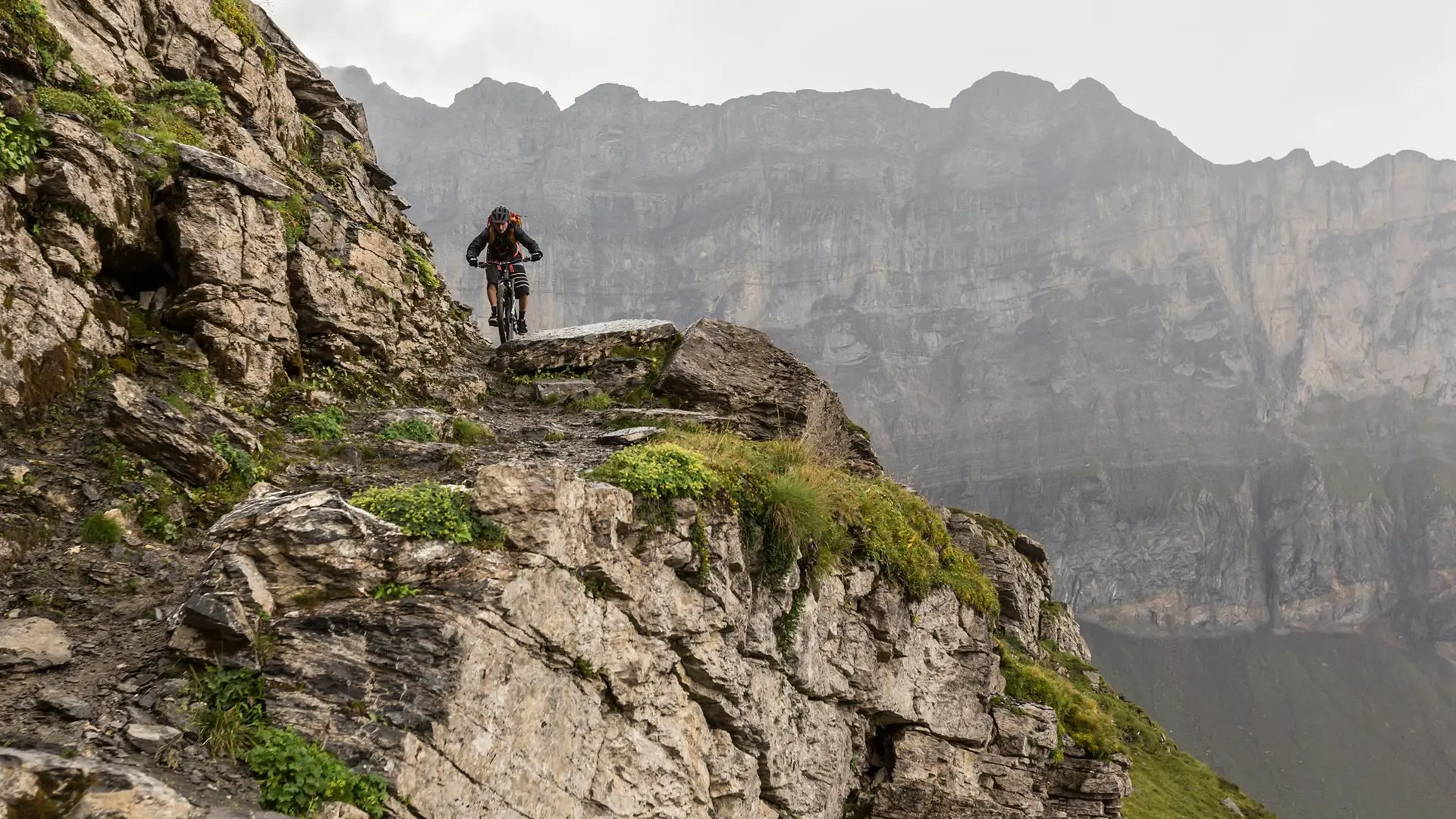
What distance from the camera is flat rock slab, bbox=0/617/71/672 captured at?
203 inches

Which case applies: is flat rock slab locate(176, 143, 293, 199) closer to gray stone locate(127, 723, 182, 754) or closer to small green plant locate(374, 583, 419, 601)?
small green plant locate(374, 583, 419, 601)

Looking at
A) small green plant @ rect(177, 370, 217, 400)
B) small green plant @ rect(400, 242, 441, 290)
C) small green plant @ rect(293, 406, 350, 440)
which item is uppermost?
small green plant @ rect(400, 242, 441, 290)

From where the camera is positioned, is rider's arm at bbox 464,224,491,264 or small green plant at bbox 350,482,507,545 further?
rider's arm at bbox 464,224,491,264

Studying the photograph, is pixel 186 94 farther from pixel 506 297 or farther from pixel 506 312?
pixel 506 312

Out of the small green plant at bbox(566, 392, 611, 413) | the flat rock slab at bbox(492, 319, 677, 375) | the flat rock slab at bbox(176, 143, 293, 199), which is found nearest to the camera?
the flat rock slab at bbox(176, 143, 293, 199)

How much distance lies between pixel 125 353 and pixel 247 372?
1170mm

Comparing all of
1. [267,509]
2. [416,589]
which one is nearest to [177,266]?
[267,509]

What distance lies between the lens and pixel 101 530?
21.0 ft

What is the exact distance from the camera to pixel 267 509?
6.39 metres

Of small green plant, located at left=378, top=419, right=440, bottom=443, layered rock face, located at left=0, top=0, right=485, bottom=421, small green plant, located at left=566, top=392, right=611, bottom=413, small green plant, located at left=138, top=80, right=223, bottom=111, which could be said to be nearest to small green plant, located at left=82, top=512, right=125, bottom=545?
layered rock face, located at left=0, top=0, right=485, bottom=421

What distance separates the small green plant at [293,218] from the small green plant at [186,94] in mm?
1654

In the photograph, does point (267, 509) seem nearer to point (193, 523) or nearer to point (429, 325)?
point (193, 523)

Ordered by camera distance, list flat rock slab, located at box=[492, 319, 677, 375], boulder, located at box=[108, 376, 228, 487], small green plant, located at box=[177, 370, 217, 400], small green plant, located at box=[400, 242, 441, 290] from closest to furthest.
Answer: boulder, located at box=[108, 376, 228, 487] → small green plant, located at box=[177, 370, 217, 400] → small green plant, located at box=[400, 242, 441, 290] → flat rock slab, located at box=[492, 319, 677, 375]

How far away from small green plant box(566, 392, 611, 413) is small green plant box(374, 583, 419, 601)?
21.9ft
